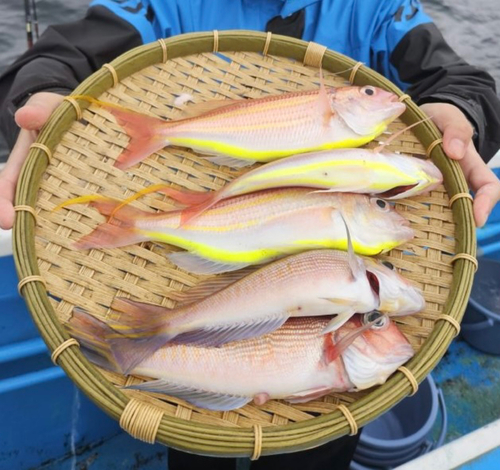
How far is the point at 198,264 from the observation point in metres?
1.46

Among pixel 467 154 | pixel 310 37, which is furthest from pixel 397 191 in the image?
pixel 310 37

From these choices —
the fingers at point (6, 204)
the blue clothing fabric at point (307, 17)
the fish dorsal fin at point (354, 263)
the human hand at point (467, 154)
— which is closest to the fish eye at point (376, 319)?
the fish dorsal fin at point (354, 263)

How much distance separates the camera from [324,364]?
1.26 m

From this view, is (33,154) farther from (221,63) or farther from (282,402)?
(282,402)

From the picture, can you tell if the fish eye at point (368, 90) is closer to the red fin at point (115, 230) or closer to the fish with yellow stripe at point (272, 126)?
the fish with yellow stripe at point (272, 126)

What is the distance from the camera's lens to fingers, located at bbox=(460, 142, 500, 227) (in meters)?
1.58

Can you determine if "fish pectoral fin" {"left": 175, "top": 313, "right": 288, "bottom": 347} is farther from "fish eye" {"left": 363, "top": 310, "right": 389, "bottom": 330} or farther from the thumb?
the thumb

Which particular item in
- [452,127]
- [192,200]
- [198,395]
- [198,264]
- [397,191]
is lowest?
[198,395]

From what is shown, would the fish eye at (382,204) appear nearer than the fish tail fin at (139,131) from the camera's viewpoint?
Yes

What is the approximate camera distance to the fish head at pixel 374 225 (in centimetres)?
144

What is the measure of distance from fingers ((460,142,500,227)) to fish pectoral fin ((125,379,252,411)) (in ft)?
3.03

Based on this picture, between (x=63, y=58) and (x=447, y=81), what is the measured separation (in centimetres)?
155

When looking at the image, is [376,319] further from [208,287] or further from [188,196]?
[188,196]

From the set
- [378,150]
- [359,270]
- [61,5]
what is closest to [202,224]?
[359,270]
